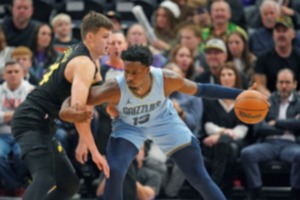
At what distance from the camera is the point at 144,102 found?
613 cm

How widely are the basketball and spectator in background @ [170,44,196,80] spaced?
2.66 metres

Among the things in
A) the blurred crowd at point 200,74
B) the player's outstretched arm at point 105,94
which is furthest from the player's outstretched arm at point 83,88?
the blurred crowd at point 200,74

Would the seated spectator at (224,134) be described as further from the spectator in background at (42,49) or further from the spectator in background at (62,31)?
the spectator in background at (62,31)

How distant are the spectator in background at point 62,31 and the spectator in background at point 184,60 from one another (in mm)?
1551

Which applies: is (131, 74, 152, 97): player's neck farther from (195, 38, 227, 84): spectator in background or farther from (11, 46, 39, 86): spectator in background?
(11, 46, 39, 86): spectator in background

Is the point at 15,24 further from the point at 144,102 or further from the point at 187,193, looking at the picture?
the point at 144,102

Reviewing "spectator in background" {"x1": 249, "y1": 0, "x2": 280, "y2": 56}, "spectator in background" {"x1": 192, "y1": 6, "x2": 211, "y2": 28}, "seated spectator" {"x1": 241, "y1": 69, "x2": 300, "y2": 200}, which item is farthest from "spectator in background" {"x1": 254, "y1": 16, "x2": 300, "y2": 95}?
"spectator in background" {"x1": 192, "y1": 6, "x2": 211, "y2": 28}

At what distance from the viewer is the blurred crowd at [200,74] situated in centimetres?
820

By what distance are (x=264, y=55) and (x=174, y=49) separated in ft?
3.50

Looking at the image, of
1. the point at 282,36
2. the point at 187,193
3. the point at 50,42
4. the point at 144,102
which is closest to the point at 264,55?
the point at 282,36

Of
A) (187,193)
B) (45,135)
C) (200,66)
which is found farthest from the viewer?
(200,66)

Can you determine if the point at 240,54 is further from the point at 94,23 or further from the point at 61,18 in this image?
the point at 94,23

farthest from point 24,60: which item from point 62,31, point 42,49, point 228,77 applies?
point 228,77

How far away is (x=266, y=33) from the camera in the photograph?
9547mm
